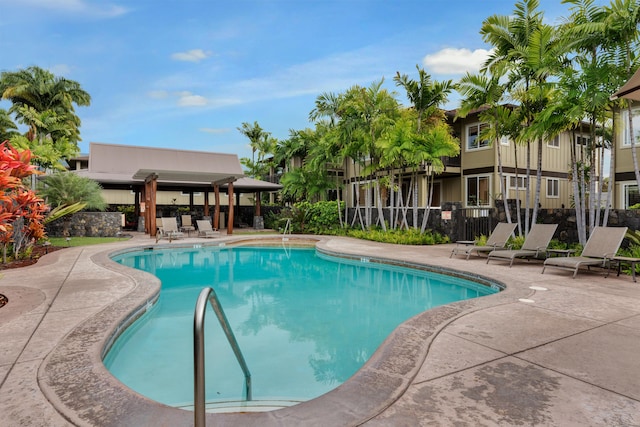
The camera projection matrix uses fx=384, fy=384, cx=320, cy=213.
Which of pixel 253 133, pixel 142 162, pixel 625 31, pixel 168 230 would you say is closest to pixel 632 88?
pixel 625 31

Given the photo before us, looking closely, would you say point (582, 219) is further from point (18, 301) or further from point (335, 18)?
point (18, 301)

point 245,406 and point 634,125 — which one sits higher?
point 634,125

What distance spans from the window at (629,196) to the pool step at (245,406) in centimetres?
1678

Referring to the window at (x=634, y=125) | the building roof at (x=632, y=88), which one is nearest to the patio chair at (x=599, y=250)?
the building roof at (x=632, y=88)

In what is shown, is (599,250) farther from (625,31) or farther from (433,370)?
(433,370)

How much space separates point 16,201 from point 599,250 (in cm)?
1203

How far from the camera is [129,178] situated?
69.1 feet

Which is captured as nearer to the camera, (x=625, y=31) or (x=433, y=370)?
(x=433, y=370)

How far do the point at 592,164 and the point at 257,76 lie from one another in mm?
21425

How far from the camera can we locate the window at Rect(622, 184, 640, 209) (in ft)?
48.8

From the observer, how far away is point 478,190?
64.7 feet

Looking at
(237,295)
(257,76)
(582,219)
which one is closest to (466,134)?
(582,219)

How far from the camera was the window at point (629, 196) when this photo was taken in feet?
48.8

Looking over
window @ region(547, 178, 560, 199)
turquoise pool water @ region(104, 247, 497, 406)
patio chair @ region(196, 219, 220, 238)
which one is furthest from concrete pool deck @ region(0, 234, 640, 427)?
window @ region(547, 178, 560, 199)
